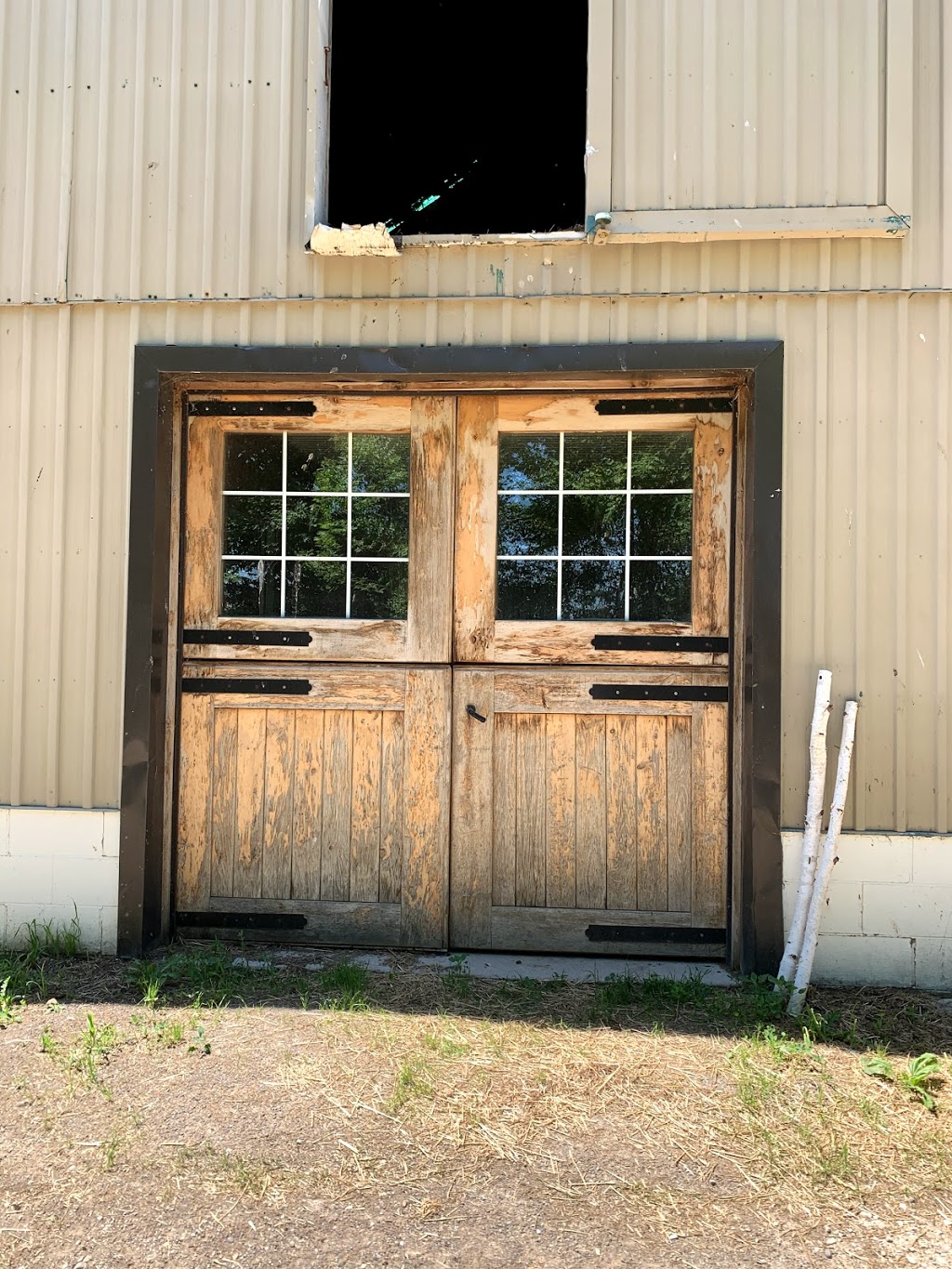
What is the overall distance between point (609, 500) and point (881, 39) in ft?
6.65

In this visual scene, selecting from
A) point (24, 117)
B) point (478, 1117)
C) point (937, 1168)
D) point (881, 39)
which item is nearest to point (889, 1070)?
point (937, 1168)

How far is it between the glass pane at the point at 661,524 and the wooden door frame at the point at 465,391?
0.21 meters

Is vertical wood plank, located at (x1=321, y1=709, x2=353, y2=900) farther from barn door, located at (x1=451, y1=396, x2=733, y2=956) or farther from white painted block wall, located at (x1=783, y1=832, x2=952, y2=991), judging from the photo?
white painted block wall, located at (x1=783, y1=832, x2=952, y2=991)

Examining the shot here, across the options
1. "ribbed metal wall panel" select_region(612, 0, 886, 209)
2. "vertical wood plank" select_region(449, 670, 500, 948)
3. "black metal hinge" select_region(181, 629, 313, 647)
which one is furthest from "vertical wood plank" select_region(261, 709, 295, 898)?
"ribbed metal wall panel" select_region(612, 0, 886, 209)

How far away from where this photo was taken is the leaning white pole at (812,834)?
3523mm

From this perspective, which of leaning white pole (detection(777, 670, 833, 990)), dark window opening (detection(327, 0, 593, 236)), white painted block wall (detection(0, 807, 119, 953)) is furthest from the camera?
dark window opening (detection(327, 0, 593, 236))

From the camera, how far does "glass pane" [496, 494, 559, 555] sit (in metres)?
4.06

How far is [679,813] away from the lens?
3.96m

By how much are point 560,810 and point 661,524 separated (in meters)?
1.25

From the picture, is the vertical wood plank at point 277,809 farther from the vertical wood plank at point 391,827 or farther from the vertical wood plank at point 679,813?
the vertical wood plank at point 679,813

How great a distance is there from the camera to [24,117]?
4000mm

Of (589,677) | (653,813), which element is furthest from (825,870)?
(589,677)

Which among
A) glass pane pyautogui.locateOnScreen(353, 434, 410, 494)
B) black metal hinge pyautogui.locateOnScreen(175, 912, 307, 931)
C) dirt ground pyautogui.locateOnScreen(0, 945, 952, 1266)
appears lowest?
dirt ground pyautogui.locateOnScreen(0, 945, 952, 1266)

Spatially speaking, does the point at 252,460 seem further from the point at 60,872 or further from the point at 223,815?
the point at 60,872
